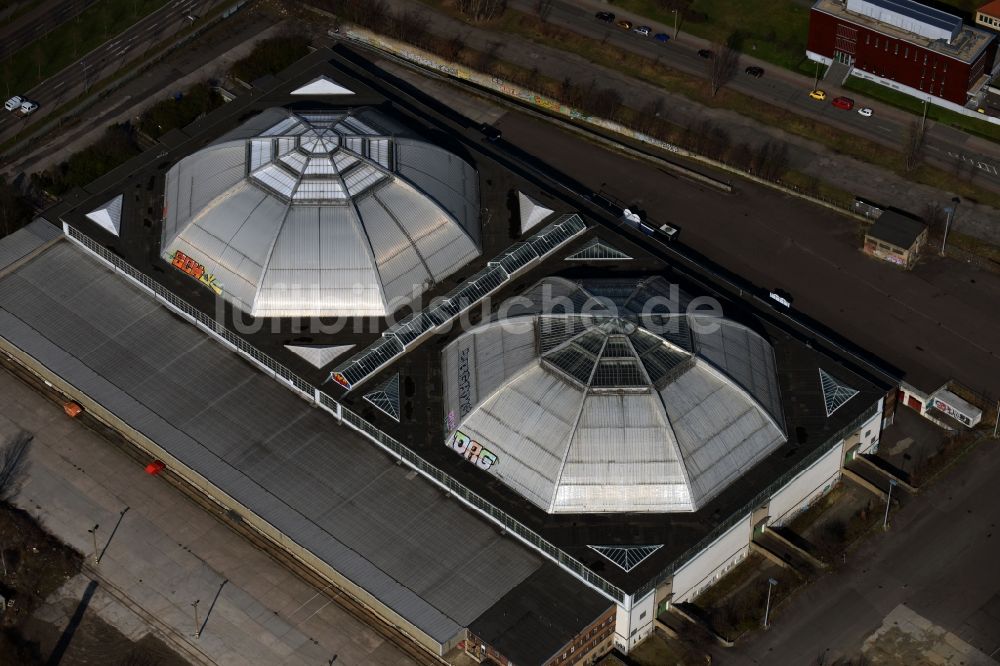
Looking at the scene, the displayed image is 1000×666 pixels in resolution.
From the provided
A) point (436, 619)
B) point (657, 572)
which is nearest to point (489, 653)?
point (436, 619)

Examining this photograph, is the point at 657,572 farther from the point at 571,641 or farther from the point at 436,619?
the point at 436,619

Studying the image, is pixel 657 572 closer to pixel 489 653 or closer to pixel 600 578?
pixel 600 578

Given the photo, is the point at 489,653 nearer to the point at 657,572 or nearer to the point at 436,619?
the point at 436,619
